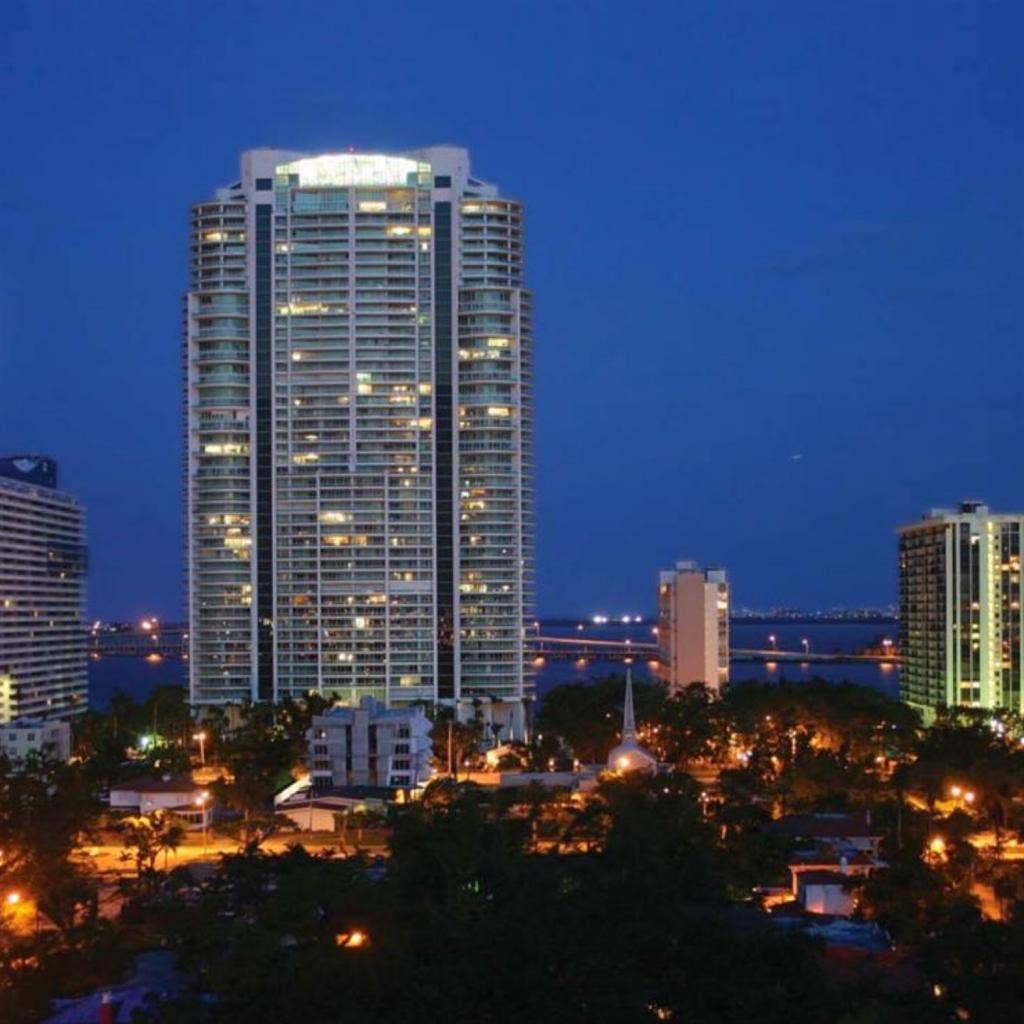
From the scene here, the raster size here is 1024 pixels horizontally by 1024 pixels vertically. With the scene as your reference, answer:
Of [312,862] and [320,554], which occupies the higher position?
[320,554]

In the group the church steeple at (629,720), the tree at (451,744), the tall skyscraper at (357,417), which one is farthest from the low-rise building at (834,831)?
the tall skyscraper at (357,417)

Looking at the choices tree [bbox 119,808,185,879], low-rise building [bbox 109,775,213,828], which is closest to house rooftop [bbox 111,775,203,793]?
low-rise building [bbox 109,775,213,828]

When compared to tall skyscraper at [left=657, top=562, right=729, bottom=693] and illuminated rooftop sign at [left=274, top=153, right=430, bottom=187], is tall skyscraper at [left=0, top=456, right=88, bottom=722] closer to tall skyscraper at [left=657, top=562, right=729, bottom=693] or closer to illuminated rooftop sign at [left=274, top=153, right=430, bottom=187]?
illuminated rooftop sign at [left=274, top=153, right=430, bottom=187]

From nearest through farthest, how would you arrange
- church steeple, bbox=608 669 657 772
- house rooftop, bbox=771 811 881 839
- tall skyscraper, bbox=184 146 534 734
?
house rooftop, bbox=771 811 881 839 → church steeple, bbox=608 669 657 772 → tall skyscraper, bbox=184 146 534 734

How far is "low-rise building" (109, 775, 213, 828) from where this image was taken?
3684 centimetres

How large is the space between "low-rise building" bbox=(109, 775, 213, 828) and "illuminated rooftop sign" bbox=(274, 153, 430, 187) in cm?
2658

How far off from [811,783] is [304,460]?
2772cm

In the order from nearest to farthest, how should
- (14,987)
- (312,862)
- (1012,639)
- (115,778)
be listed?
(14,987), (312,862), (115,778), (1012,639)

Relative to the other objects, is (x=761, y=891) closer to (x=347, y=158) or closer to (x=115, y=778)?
(x=115, y=778)

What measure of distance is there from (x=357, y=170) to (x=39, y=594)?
78.3 ft

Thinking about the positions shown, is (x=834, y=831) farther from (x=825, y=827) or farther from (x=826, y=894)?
(x=826, y=894)

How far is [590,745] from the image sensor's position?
5109 centimetres

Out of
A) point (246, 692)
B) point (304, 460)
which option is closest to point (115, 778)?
point (246, 692)

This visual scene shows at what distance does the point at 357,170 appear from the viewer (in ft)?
193
